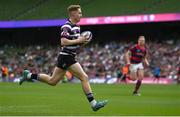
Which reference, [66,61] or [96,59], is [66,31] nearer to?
[66,61]

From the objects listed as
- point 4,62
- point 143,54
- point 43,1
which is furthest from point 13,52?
point 143,54

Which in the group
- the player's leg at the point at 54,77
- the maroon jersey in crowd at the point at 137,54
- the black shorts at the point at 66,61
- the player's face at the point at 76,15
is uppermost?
the player's face at the point at 76,15

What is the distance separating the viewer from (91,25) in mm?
53562

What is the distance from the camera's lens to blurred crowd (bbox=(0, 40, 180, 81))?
44.1 meters

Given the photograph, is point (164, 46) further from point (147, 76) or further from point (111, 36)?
point (111, 36)

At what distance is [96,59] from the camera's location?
161ft

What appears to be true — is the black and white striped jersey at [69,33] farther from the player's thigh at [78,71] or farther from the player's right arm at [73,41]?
the player's thigh at [78,71]

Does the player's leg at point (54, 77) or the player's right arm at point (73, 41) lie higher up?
the player's right arm at point (73, 41)

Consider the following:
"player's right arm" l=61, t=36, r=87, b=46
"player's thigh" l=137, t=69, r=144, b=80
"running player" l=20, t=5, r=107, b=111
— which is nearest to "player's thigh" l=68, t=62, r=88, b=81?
"running player" l=20, t=5, r=107, b=111

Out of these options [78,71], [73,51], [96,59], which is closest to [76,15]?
[73,51]

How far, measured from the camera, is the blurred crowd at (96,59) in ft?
145

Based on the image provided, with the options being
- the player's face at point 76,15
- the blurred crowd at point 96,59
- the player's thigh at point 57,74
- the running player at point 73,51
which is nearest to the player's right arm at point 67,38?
the running player at point 73,51

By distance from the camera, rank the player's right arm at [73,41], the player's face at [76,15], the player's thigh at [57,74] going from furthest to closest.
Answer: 1. the player's thigh at [57,74]
2. the player's face at [76,15]
3. the player's right arm at [73,41]

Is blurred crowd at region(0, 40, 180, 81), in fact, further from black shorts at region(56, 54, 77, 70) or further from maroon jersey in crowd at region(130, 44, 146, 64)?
black shorts at region(56, 54, 77, 70)
